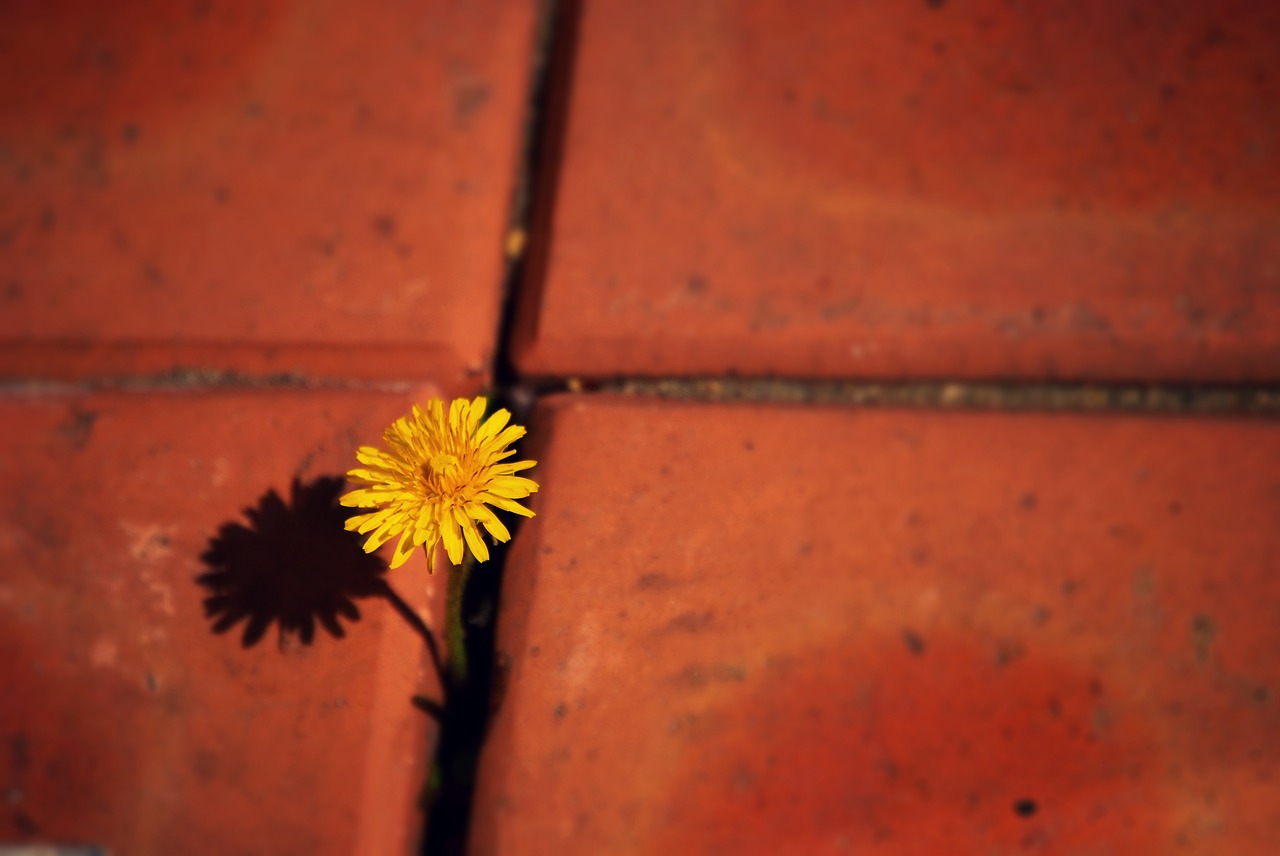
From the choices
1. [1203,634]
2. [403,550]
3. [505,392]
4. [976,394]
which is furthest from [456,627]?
[1203,634]

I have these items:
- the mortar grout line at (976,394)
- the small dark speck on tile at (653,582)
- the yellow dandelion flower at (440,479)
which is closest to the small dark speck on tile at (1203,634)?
the mortar grout line at (976,394)

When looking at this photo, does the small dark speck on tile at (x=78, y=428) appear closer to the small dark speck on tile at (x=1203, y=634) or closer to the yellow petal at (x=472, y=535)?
the yellow petal at (x=472, y=535)

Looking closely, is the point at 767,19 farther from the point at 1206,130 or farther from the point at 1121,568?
the point at 1121,568

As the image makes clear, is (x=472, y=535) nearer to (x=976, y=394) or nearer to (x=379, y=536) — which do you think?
(x=379, y=536)

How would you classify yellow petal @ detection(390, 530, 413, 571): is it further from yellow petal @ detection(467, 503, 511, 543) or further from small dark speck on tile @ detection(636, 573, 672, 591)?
small dark speck on tile @ detection(636, 573, 672, 591)

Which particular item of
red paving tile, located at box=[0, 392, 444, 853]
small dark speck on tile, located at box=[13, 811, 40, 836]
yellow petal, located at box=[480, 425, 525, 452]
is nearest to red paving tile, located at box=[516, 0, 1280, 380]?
yellow petal, located at box=[480, 425, 525, 452]

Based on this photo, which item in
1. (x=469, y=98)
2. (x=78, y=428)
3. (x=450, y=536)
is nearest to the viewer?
(x=450, y=536)
